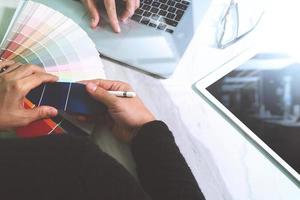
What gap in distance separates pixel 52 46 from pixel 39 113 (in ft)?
0.59

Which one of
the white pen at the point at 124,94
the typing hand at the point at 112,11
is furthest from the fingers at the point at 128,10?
the white pen at the point at 124,94

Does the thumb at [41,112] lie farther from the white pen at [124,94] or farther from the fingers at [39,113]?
the white pen at [124,94]

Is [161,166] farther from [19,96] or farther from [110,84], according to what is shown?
[19,96]

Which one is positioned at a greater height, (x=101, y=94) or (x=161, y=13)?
(x=161, y=13)

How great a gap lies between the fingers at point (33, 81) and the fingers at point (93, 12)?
0.21 meters

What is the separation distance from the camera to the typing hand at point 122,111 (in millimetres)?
801

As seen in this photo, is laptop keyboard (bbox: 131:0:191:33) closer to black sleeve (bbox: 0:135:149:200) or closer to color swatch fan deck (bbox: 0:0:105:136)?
color swatch fan deck (bbox: 0:0:105:136)

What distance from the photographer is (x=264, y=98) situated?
87cm

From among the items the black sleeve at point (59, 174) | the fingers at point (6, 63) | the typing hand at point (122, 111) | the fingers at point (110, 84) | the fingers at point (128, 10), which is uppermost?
the fingers at point (128, 10)

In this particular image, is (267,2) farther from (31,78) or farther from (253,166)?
(31,78)

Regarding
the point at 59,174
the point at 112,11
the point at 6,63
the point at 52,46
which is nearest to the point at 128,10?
the point at 112,11

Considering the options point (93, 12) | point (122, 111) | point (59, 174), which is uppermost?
point (93, 12)

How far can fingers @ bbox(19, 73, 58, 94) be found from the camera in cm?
79

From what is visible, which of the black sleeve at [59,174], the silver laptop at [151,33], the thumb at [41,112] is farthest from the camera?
the silver laptop at [151,33]
